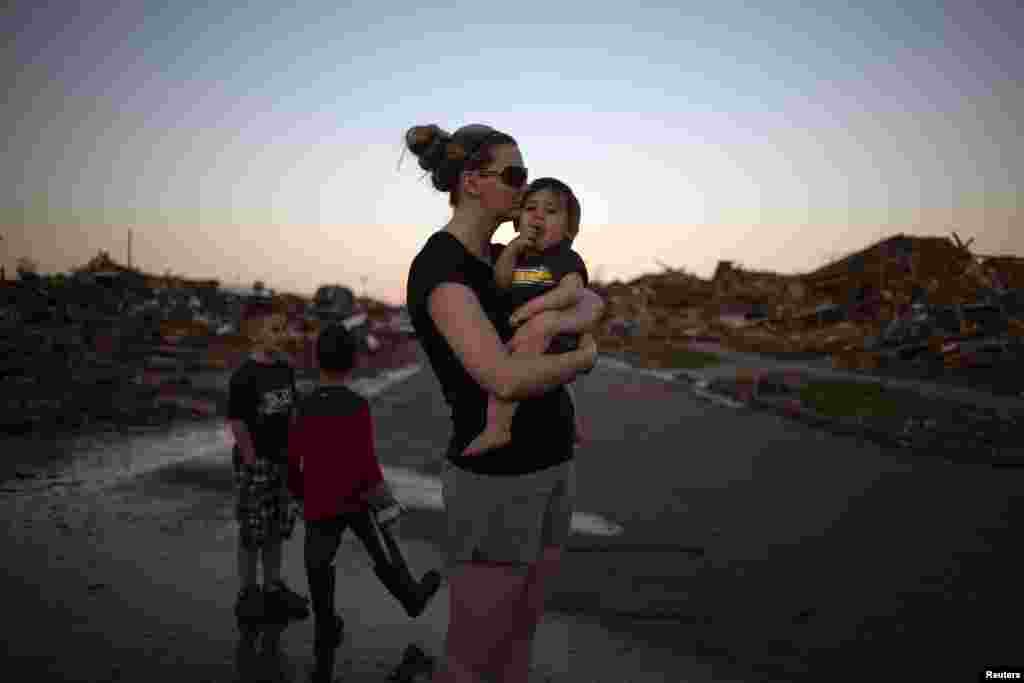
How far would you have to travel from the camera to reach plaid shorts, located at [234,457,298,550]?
3.39m

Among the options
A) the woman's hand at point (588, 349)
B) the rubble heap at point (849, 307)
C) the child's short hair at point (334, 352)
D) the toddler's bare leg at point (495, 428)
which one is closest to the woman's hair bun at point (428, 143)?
the woman's hand at point (588, 349)

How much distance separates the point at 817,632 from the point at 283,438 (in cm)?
324

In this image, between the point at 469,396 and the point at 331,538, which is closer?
the point at 469,396

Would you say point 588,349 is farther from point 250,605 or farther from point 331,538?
point 250,605

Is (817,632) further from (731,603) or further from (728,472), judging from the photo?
(728,472)

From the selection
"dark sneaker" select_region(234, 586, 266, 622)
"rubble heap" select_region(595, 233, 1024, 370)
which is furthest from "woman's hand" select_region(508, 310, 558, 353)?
"rubble heap" select_region(595, 233, 1024, 370)

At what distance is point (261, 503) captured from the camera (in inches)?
136

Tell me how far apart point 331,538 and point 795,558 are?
3.44 meters

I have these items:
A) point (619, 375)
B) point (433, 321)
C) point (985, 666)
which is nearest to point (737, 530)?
point (985, 666)

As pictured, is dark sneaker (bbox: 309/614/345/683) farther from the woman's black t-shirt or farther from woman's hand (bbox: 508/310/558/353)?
woman's hand (bbox: 508/310/558/353)

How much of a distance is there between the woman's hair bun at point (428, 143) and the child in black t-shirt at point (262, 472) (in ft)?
6.72

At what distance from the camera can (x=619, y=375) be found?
1994 cm

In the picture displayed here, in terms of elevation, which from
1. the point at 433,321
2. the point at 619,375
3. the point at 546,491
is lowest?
the point at 619,375

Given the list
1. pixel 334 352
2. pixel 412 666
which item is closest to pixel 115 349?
pixel 334 352
